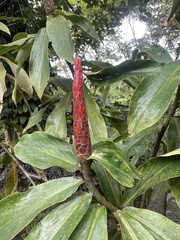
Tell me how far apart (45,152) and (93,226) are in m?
0.12

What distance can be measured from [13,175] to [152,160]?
0.51 m

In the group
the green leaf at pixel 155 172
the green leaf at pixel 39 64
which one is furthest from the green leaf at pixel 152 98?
the green leaf at pixel 39 64

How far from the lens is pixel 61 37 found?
0.51 m

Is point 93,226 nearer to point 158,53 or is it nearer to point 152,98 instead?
point 152,98

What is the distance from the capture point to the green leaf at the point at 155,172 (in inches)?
14.5

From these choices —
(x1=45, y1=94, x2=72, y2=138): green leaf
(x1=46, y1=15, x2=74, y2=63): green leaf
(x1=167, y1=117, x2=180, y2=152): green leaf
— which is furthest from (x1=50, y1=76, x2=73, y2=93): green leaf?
(x1=167, y1=117, x2=180, y2=152): green leaf

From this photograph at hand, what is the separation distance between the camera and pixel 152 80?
1.38ft

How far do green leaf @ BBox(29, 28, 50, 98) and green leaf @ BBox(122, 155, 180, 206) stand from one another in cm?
25

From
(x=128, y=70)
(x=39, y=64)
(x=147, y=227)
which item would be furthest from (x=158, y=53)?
(x=147, y=227)

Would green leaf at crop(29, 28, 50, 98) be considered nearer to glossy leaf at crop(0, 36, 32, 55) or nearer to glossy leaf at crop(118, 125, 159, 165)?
glossy leaf at crop(0, 36, 32, 55)

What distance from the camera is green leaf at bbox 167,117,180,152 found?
1.63 ft

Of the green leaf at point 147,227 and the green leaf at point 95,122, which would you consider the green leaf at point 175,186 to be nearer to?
the green leaf at point 147,227

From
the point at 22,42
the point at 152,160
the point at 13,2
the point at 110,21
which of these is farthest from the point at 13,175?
the point at 110,21

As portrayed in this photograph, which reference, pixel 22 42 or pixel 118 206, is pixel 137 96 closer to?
pixel 118 206
